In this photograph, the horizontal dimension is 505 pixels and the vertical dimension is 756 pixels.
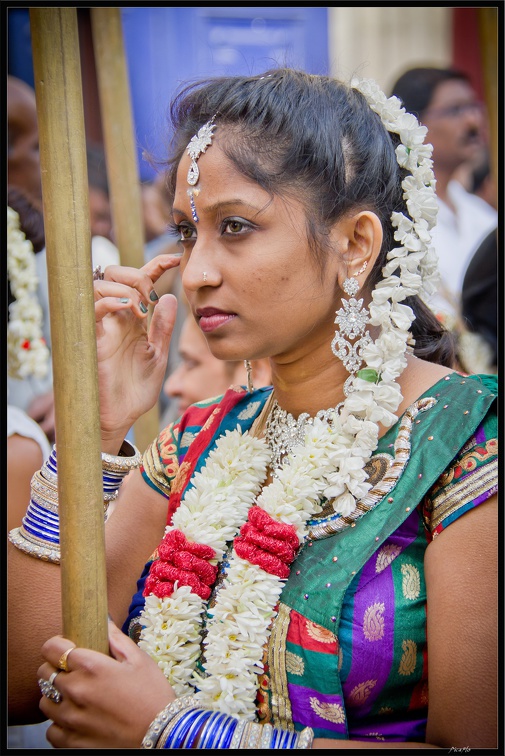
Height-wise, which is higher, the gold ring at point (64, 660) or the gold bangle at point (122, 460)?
the gold bangle at point (122, 460)

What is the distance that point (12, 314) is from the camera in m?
4.46

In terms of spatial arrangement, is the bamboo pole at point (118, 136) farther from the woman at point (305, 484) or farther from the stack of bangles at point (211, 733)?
the stack of bangles at point (211, 733)

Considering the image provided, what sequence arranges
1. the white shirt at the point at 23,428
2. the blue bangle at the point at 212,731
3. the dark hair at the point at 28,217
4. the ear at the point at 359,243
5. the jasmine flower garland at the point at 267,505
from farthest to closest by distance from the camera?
the dark hair at the point at 28,217 < the white shirt at the point at 23,428 < the ear at the point at 359,243 < the jasmine flower garland at the point at 267,505 < the blue bangle at the point at 212,731

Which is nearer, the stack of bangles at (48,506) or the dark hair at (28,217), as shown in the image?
the stack of bangles at (48,506)

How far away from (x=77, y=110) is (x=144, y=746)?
4.58 feet

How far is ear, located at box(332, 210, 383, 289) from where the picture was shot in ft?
6.95

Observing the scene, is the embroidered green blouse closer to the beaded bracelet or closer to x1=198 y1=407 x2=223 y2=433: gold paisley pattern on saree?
the beaded bracelet

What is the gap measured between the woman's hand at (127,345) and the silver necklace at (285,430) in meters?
0.40

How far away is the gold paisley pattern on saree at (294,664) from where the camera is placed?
6.26ft

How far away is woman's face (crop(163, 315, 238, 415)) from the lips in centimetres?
229

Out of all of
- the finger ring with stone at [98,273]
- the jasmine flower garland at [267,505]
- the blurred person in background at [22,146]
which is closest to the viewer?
the jasmine flower garland at [267,505]

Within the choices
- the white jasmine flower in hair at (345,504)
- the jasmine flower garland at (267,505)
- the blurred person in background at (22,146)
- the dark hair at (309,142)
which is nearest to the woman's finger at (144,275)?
the dark hair at (309,142)

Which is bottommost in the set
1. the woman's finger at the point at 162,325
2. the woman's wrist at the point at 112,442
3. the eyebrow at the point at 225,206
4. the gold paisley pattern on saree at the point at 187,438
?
the gold paisley pattern on saree at the point at 187,438

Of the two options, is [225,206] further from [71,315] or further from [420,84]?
[420,84]
